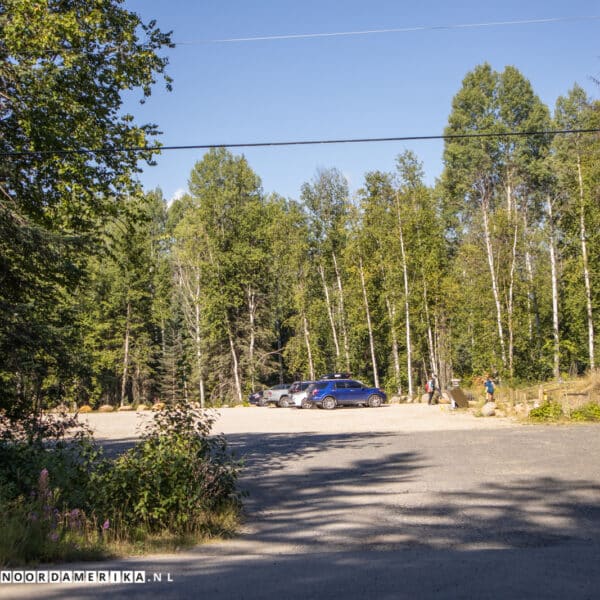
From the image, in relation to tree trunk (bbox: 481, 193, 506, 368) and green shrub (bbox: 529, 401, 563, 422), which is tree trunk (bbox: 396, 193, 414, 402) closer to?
tree trunk (bbox: 481, 193, 506, 368)

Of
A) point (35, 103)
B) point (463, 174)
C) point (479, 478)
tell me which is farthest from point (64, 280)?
point (463, 174)

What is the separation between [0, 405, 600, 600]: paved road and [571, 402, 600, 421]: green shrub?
180 inches

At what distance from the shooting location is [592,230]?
33.9 meters

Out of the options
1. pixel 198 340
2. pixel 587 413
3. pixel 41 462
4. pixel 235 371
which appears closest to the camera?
pixel 41 462

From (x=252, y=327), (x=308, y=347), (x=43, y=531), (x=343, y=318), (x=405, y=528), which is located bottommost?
(x=405, y=528)

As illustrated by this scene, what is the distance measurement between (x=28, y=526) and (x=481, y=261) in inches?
1460

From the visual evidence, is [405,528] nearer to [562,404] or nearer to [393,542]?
[393,542]

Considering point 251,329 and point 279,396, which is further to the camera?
point 251,329

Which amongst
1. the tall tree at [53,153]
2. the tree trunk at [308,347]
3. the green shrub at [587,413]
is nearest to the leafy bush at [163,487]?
the tall tree at [53,153]

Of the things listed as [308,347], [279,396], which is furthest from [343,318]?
[279,396]

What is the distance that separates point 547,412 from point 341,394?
51.9 ft

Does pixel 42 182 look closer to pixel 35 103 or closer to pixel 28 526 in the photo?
pixel 35 103

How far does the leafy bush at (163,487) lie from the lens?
8180 millimetres

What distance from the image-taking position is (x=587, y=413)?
72.5 ft
